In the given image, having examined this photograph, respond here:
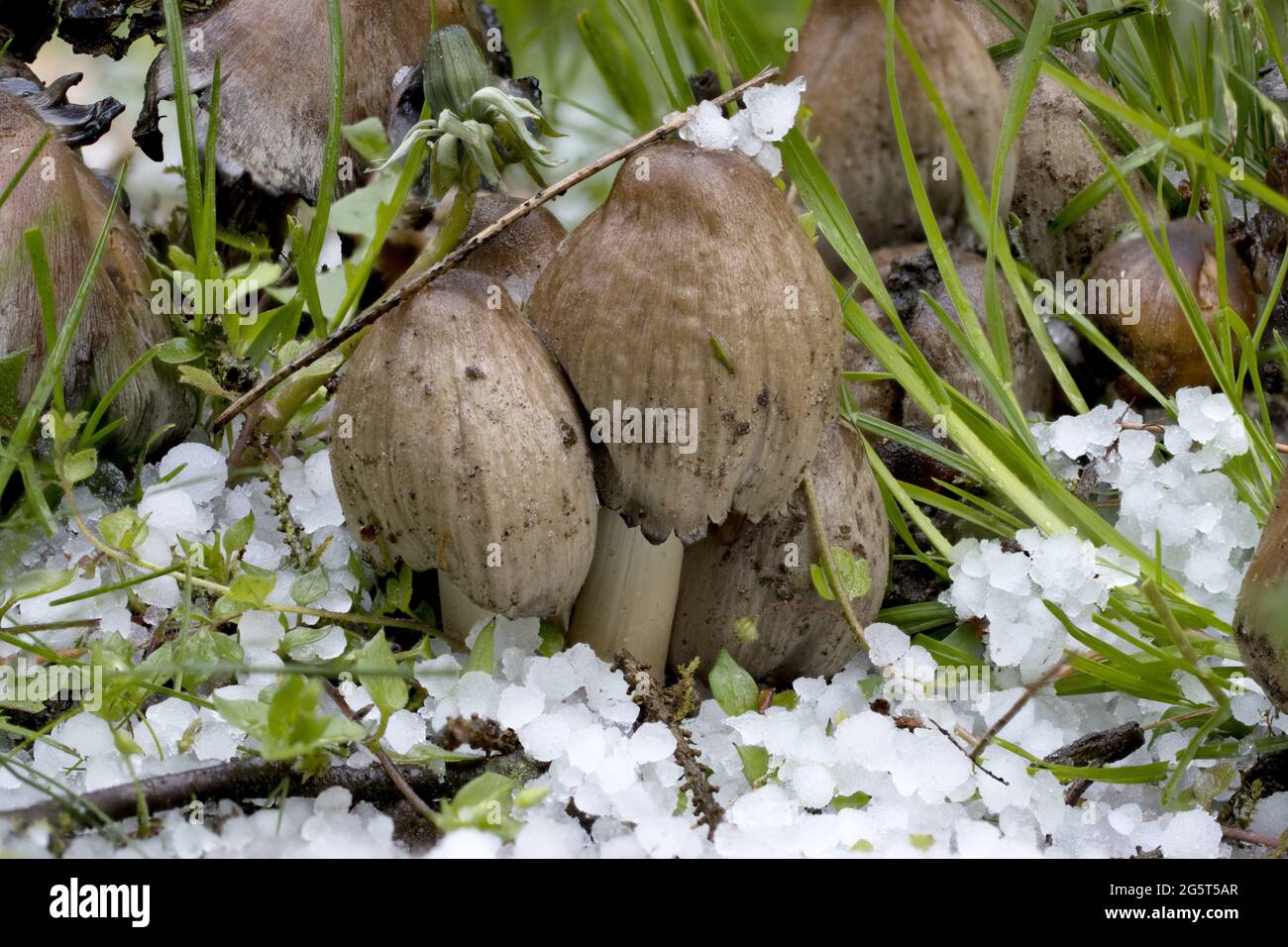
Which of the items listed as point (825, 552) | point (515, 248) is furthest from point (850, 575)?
point (515, 248)

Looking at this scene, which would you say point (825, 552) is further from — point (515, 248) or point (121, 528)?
point (121, 528)

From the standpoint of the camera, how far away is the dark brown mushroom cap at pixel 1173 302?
179 centimetres

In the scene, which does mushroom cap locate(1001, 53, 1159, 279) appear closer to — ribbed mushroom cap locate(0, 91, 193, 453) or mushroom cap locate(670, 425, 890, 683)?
mushroom cap locate(670, 425, 890, 683)

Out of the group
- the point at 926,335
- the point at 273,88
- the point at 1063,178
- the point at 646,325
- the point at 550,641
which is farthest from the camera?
the point at 1063,178

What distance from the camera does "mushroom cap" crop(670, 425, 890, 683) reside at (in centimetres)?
144

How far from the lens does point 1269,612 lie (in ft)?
3.65

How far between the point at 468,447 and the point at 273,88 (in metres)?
0.71
